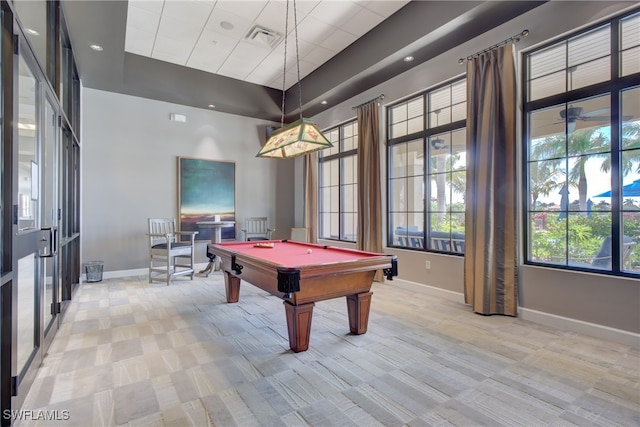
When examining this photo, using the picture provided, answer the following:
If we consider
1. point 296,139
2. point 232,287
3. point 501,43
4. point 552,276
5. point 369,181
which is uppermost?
point 501,43

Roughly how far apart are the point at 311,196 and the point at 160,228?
303cm

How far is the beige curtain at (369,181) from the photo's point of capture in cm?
519

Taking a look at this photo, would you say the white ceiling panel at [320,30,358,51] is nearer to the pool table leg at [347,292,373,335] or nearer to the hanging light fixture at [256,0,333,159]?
the hanging light fixture at [256,0,333,159]

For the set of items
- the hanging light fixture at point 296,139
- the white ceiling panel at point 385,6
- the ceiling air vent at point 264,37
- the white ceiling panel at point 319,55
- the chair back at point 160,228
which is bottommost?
the chair back at point 160,228

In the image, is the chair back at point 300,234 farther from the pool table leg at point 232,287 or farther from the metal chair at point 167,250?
the pool table leg at point 232,287

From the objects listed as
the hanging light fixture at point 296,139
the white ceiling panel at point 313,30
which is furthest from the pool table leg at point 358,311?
the white ceiling panel at point 313,30

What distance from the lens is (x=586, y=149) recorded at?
3088mm

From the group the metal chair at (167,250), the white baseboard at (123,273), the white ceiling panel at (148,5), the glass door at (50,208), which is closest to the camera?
the glass door at (50,208)

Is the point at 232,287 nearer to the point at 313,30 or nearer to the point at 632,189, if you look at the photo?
the point at 313,30

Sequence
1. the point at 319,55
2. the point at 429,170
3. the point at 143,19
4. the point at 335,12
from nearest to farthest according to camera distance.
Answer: the point at 335,12
the point at 143,19
the point at 429,170
the point at 319,55

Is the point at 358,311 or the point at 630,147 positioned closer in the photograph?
the point at 630,147

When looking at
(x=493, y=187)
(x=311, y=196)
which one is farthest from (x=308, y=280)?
(x=311, y=196)

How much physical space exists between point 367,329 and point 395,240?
7.78 ft
